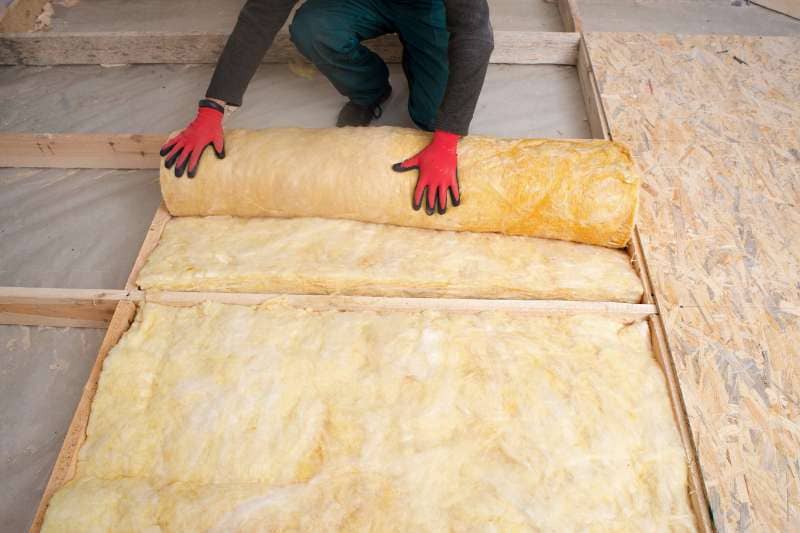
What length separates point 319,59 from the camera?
2.38 metres

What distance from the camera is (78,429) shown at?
1.47 m

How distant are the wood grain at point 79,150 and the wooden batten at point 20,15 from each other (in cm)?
118

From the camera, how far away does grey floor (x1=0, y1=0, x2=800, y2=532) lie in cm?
186

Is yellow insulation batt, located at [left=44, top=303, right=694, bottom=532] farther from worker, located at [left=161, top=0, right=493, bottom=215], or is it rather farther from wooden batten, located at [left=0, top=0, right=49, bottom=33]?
wooden batten, located at [left=0, top=0, right=49, bottom=33]

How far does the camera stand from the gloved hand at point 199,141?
191cm

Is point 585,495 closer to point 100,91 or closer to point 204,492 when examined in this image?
point 204,492

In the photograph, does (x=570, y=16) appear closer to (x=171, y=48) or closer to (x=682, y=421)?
(x=171, y=48)

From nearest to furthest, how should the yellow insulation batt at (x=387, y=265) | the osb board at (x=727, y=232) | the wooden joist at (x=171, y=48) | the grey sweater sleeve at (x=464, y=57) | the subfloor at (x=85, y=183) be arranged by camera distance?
the osb board at (x=727, y=232) < the grey sweater sleeve at (x=464, y=57) < the yellow insulation batt at (x=387, y=265) < the subfloor at (x=85, y=183) < the wooden joist at (x=171, y=48)

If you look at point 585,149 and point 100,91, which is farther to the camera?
point 100,91

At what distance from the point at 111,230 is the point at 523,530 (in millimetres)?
2134

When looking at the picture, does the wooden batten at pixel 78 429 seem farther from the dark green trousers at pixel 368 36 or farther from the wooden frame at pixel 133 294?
the dark green trousers at pixel 368 36

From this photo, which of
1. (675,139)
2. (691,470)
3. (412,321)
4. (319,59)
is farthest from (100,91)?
(691,470)

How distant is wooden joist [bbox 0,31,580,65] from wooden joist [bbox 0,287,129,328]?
178 centimetres

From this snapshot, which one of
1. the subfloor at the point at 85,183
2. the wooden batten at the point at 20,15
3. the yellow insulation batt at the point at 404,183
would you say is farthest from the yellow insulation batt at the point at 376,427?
the wooden batten at the point at 20,15
